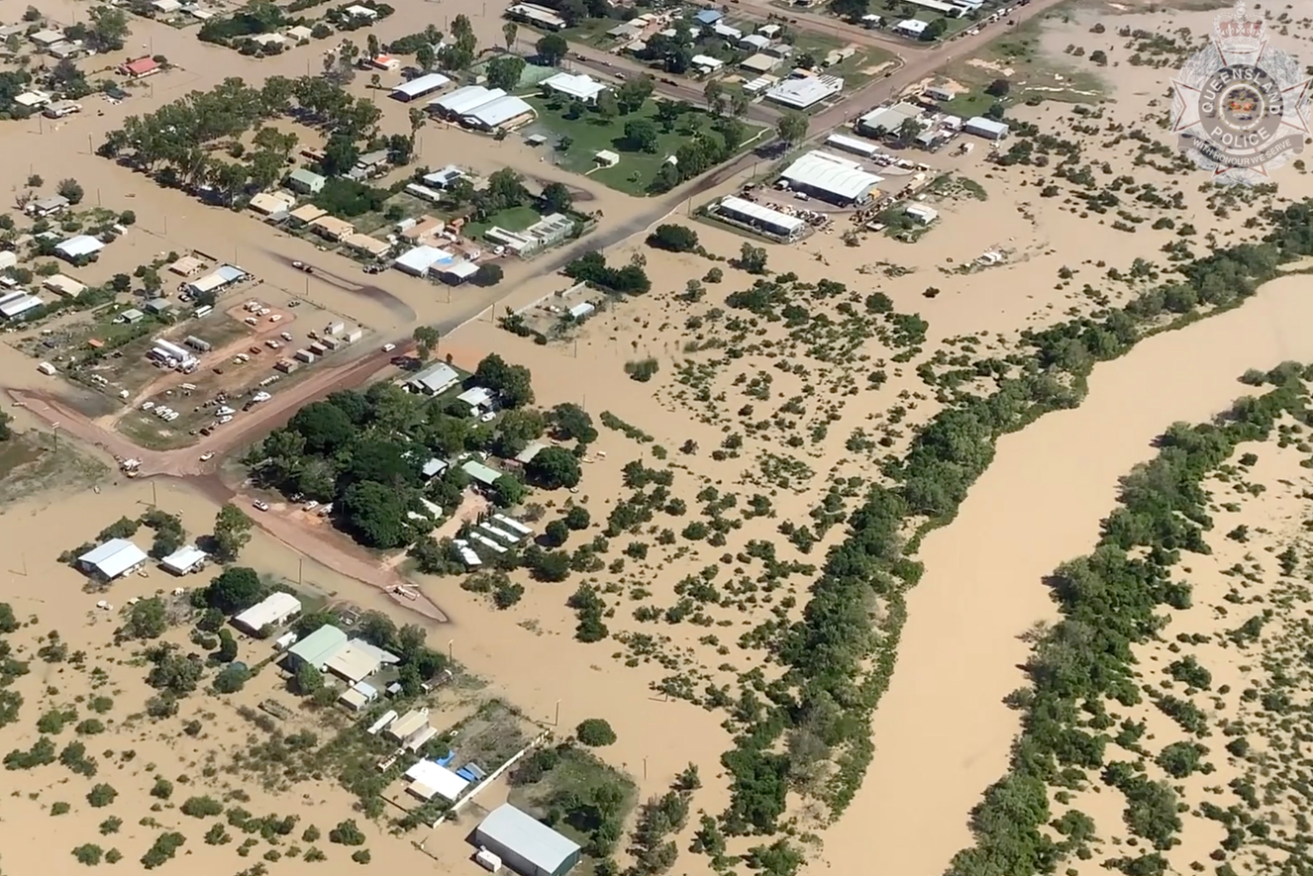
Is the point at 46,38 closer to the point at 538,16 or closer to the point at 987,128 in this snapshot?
the point at 538,16

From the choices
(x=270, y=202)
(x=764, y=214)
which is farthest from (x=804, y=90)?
(x=270, y=202)

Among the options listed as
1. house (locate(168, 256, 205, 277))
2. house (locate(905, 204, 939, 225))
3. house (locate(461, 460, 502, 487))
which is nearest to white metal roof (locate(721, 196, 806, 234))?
house (locate(905, 204, 939, 225))

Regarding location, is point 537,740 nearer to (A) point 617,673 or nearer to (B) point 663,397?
(A) point 617,673

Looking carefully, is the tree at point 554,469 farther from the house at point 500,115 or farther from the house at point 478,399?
the house at point 500,115

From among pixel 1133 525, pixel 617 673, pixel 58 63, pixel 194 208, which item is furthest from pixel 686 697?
pixel 58 63

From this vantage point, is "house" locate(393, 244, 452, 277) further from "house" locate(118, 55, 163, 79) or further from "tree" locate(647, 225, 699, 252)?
"house" locate(118, 55, 163, 79)

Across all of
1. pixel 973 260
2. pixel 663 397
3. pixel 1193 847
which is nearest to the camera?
pixel 1193 847
